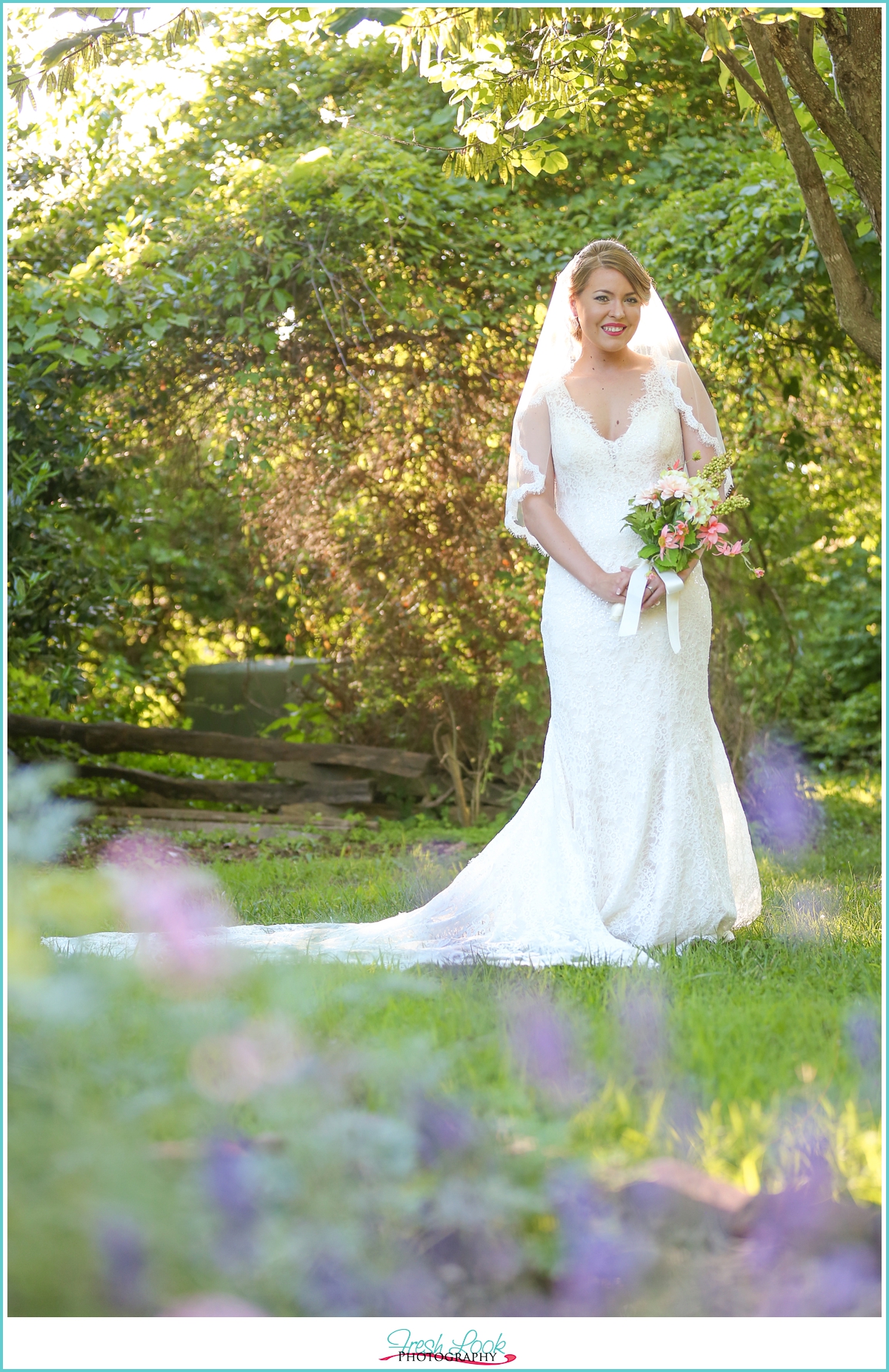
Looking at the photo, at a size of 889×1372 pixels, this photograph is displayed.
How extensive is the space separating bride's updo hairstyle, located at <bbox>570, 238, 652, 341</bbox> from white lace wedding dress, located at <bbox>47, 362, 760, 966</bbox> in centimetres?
27

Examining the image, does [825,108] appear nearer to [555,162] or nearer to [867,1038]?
[555,162]

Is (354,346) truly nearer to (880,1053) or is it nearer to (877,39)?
(877,39)

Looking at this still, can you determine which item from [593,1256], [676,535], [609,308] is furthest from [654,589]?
[593,1256]

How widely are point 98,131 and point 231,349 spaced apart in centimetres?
147

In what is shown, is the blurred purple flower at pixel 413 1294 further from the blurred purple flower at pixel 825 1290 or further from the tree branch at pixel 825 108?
the tree branch at pixel 825 108

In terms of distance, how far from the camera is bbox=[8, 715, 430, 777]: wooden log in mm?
7164

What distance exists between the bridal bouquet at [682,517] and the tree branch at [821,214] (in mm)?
887

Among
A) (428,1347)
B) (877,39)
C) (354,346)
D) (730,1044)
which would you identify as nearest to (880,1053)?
(730,1044)

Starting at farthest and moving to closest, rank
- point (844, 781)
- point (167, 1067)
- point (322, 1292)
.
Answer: point (844, 781)
point (167, 1067)
point (322, 1292)

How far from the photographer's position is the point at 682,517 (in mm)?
3486

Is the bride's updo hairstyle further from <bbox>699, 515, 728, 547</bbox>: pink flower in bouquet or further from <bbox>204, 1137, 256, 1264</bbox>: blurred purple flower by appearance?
<bbox>204, 1137, 256, 1264</bbox>: blurred purple flower

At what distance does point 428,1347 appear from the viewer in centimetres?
172

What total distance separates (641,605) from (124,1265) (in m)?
2.49

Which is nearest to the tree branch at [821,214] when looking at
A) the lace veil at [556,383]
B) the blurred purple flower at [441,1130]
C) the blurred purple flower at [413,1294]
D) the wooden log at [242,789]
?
the lace veil at [556,383]
